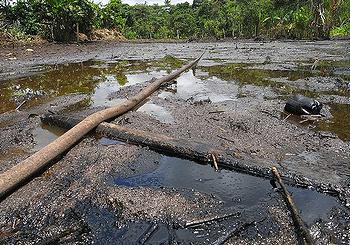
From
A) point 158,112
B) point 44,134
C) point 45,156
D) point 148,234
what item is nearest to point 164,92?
point 158,112

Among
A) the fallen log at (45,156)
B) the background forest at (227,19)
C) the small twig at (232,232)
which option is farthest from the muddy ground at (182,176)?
the background forest at (227,19)

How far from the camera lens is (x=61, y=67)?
42.2 ft

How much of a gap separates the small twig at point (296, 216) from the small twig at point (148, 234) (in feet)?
4.04

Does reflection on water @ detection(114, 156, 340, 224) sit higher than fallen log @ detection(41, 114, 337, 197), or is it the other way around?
fallen log @ detection(41, 114, 337, 197)

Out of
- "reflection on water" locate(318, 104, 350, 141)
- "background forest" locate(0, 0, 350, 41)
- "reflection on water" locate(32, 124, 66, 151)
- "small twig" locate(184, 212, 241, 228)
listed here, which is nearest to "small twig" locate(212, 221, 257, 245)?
"small twig" locate(184, 212, 241, 228)

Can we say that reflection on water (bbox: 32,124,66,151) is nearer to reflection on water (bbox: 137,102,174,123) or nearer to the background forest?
reflection on water (bbox: 137,102,174,123)

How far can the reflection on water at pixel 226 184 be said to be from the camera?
304cm

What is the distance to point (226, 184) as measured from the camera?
3.46m

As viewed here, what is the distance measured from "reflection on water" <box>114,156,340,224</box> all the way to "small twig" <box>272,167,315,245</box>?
13 cm

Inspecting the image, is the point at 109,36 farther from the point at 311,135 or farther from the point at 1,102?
the point at 311,135

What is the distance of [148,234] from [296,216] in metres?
1.30

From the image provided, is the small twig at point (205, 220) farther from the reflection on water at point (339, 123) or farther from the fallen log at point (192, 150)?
the reflection on water at point (339, 123)

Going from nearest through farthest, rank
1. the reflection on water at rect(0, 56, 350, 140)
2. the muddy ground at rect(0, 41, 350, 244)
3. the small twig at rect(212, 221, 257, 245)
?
the small twig at rect(212, 221, 257, 245)
the muddy ground at rect(0, 41, 350, 244)
the reflection on water at rect(0, 56, 350, 140)

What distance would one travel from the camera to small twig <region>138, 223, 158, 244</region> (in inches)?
101
